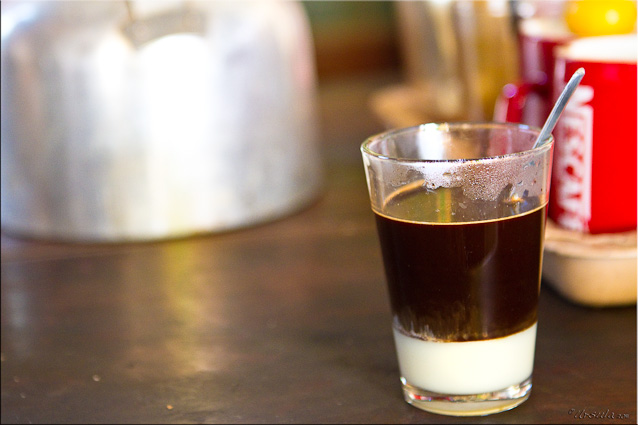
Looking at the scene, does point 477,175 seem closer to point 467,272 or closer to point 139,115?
point 467,272

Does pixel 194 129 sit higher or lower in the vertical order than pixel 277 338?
higher

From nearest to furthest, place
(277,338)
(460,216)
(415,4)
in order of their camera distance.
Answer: (460,216) → (277,338) → (415,4)

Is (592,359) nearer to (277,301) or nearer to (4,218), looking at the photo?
(277,301)

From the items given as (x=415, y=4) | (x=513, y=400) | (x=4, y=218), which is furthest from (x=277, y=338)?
(x=415, y=4)

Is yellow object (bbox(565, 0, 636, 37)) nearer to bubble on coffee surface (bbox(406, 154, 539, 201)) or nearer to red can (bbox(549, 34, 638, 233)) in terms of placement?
red can (bbox(549, 34, 638, 233))

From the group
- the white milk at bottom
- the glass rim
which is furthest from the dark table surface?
the glass rim

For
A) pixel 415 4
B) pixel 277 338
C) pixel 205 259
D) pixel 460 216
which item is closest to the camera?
pixel 460 216
